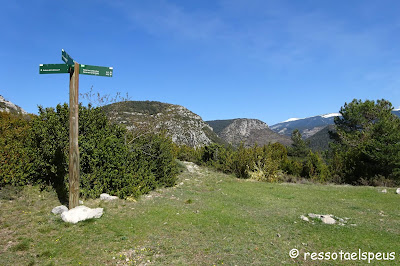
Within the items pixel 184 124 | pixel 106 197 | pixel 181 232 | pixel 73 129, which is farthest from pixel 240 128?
pixel 73 129

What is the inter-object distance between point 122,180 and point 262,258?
18.7ft

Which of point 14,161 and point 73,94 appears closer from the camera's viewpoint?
point 73,94

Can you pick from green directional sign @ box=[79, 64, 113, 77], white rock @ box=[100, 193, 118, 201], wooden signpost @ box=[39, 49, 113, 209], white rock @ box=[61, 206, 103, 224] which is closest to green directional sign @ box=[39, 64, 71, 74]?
wooden signpost @ box=[39, 49, 113, 209]

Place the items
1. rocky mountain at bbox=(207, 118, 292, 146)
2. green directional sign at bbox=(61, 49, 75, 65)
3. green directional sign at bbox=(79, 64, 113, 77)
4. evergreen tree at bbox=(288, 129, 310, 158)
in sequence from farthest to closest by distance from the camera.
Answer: rocky mountain at bbox=(207, 118, 292, 146)
evergreen tree at bbox=(288, 129, 310, 158)
green directional sign at bbox=(79, 64, 113, 77)
green directional sign at bbox=(61, 49, 75, 65)

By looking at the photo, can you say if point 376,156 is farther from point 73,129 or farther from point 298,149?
point 298,149

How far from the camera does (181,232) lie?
589 centimetres

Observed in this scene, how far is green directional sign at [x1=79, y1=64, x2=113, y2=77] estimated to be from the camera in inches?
245

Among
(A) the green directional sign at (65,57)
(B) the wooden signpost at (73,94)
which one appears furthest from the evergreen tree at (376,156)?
(A) the green directional sign at (65,57)

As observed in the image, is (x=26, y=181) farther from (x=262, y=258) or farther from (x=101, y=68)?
(x=262, y=258)

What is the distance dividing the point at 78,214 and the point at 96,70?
3.63 metres

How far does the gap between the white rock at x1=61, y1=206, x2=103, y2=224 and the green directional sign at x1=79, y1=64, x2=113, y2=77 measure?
11.3 ft

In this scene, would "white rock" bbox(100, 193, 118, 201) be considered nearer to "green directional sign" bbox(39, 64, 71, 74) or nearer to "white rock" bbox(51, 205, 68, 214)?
"white rock" bbox(51, 205, 68, 214)

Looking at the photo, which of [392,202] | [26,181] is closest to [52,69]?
[26,181]

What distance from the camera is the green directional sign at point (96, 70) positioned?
20.4ft
